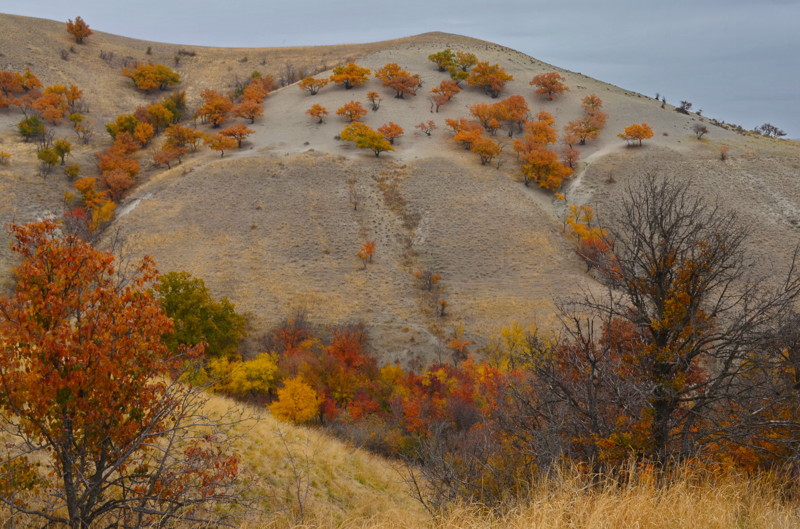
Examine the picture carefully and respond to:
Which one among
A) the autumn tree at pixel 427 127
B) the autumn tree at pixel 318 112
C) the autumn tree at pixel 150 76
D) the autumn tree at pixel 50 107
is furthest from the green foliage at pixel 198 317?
the autumn tree at pixel 150 76

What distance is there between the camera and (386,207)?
5991 cm

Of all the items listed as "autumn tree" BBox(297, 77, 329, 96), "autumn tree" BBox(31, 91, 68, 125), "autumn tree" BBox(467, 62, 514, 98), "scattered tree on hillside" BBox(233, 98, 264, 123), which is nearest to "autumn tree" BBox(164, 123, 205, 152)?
"scattered tree on hillside" BBox(233, 98, 264, 123)

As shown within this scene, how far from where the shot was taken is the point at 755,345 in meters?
9.37

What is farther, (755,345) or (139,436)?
(755,345)

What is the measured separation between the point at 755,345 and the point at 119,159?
74.0 m

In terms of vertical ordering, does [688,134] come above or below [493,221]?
above

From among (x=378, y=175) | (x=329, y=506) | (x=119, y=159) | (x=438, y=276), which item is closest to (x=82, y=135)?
(x=119, y=159)

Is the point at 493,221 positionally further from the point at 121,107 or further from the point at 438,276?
the point at 121,107

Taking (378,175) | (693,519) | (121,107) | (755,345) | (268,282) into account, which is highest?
(121,107)

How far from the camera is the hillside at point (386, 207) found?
150 feet

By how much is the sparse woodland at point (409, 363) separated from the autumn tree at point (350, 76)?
24.3 inches

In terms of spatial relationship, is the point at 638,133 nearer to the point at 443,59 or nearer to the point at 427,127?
the point at 427,127

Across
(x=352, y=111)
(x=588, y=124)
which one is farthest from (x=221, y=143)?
(x=588, y=124)

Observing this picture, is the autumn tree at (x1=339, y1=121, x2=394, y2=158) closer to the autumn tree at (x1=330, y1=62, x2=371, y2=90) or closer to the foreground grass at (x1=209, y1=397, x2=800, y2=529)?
the autumn tree at (x1=330, y1=62, x2=371, y2=90)
